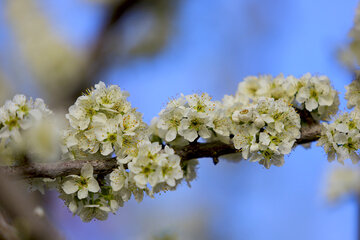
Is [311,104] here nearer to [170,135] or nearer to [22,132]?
[170,135]

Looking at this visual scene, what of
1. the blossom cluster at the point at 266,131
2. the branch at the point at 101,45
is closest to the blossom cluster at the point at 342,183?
the blossom cluster at the point at 266,131

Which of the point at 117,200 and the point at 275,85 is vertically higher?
the point at 275,85

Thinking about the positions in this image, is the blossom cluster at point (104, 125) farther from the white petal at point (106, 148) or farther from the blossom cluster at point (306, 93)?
the blossom cluster at point (306, 93)

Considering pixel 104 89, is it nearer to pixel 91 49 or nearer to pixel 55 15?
pixel 91 49

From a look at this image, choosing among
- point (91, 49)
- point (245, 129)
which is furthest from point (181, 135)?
point (91, 49)

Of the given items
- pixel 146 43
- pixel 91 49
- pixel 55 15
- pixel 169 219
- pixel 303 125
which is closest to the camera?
pixel 303 125

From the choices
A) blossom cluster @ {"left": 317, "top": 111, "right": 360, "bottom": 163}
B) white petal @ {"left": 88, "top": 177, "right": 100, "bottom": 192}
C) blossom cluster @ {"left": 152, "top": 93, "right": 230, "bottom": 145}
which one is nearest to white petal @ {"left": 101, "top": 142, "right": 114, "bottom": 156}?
white petal @ {"left": 88, "top": 177, "right": 100, "bottom": 192}

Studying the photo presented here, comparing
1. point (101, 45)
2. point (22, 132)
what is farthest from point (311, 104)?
point (101, 45)
